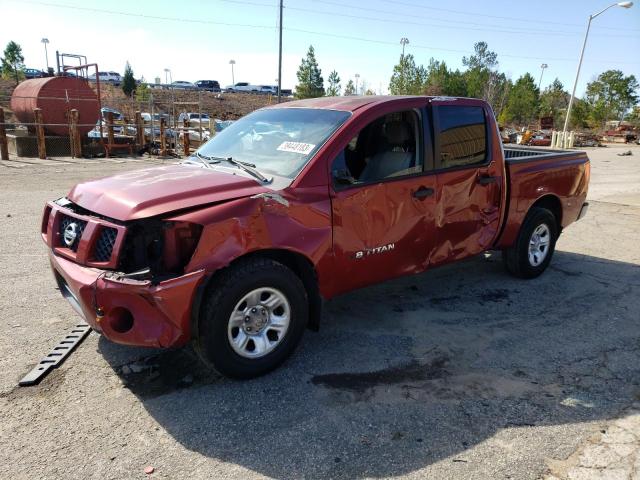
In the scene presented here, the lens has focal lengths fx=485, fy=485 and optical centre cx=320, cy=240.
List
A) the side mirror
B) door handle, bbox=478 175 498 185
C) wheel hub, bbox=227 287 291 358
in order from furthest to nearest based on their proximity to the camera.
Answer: door handle, bbox=478 175 498 185, the side mirror, wheel hub, bbox=227 287 291 358

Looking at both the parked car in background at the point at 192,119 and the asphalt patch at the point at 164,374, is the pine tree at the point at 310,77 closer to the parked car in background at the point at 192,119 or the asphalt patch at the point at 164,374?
the parked car in background at the point at 192,119

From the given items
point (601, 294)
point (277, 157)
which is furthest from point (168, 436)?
point (601, 294)

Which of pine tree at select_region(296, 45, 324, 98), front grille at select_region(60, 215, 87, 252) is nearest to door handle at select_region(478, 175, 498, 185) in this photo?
front grille at select_region(60, 215, 87, 252)

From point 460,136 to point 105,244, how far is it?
3212 mm

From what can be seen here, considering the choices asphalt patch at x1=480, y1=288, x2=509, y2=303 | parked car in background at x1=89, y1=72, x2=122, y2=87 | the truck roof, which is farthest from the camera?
parked car in background at x1=89, y1=72, x2=122, y2=87

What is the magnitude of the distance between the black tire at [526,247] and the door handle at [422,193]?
5.76 ft

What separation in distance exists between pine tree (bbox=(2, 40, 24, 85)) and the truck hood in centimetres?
A: 6906

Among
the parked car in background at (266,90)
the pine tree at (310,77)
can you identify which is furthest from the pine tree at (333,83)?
the parked car in background at (266,90)

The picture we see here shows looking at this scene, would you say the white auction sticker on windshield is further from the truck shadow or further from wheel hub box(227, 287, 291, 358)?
the truck shadow

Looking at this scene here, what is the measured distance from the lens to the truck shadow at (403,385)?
8.99 feet

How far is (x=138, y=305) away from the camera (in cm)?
288

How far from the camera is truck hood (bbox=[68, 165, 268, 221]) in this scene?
3.04 m

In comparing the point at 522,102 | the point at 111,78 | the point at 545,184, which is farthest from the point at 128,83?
the point at 545,184

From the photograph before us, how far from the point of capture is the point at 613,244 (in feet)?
24.4
